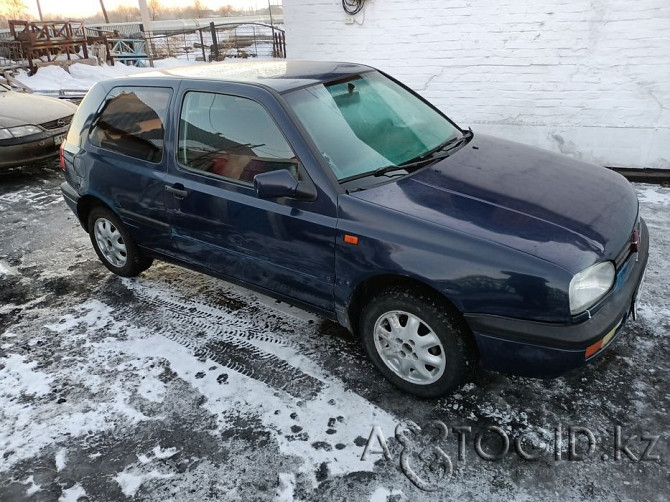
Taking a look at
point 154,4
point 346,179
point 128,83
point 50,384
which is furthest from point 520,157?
point 154,4

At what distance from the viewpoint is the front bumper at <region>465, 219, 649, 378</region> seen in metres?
2.26

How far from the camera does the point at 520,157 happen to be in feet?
10.6

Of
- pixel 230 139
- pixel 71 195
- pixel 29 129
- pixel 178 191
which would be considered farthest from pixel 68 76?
pixel 230 139

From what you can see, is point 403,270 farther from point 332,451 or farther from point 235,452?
point 235,452

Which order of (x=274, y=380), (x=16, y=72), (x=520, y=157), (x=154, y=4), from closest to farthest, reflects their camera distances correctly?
(x=274, y=380) < (x=520, y=157) < (x=16, y=72) < (x=154, y=4)

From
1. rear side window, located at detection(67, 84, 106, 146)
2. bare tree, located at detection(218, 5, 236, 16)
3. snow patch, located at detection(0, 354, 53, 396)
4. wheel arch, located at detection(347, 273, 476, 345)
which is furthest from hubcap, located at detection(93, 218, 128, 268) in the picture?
bare tree, located at detection(218, 5, 236, 16)

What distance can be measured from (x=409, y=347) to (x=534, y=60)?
16.3ft

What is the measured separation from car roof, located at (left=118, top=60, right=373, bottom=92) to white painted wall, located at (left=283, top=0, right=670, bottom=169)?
11.1ft

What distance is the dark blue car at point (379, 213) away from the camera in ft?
7.63

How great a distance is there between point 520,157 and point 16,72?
59.4 ft

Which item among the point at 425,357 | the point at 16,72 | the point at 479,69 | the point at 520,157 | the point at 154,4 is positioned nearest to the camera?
the point at 425,357

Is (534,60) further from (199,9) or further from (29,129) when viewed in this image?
(199,9)

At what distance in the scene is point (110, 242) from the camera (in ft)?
13.9

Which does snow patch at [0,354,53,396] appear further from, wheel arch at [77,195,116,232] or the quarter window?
the quarter window
